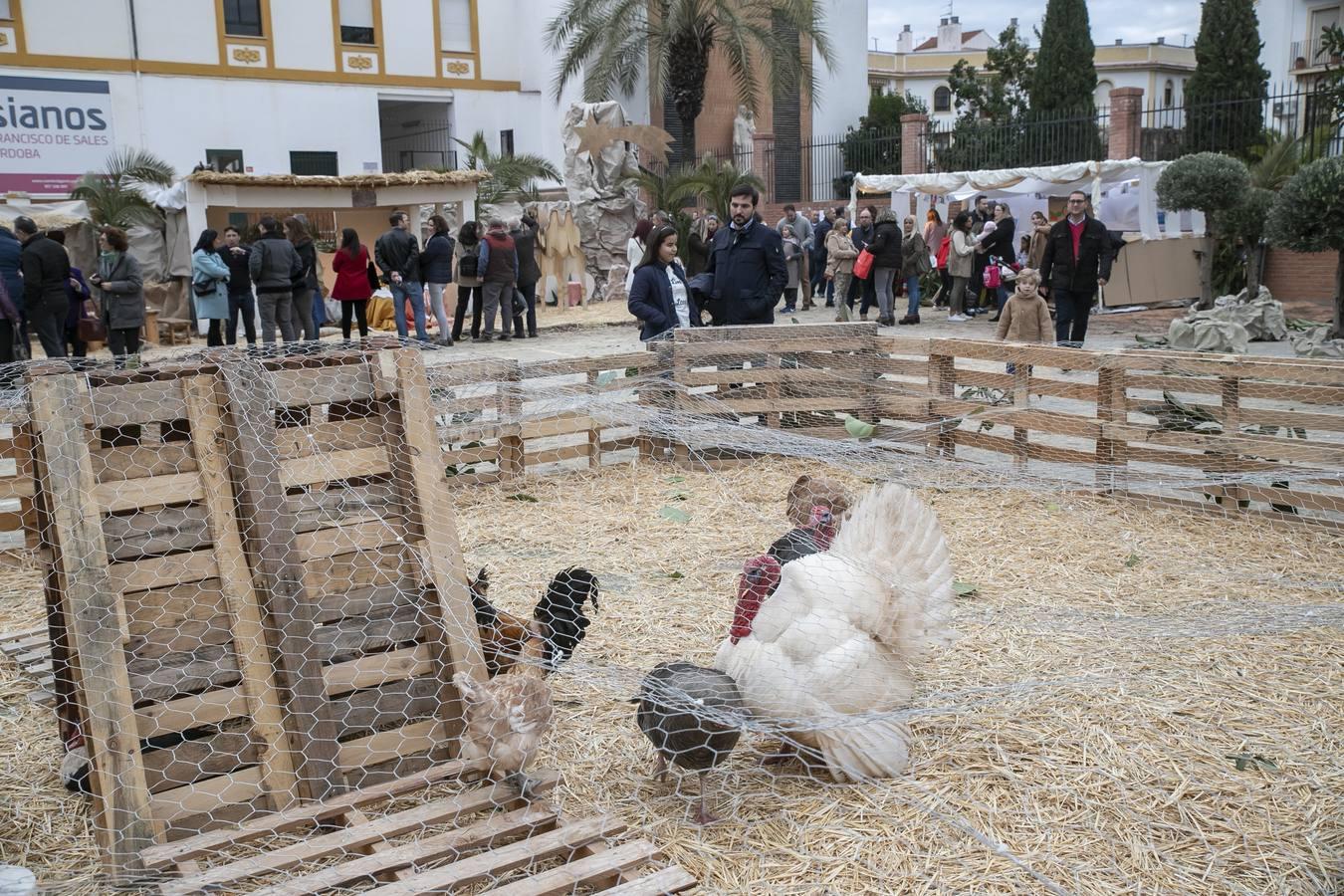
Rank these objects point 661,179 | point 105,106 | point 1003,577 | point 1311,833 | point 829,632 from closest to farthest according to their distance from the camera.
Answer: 1. point 1311,833
2. point 829,632
3. point 1003,577
4. point 661,179
5. point 105,106

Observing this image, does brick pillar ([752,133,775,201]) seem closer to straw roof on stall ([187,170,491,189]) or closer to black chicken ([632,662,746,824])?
straw roof on stall ([187,170,491,189])

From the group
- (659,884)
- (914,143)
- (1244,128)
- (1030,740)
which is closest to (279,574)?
(659,884)

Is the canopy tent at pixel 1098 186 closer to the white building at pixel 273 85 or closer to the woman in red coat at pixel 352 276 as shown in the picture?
the woman in red coat at pixel 352 276

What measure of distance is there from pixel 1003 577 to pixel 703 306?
4058mm

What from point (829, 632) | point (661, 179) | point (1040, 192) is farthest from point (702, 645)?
point (661, 179)

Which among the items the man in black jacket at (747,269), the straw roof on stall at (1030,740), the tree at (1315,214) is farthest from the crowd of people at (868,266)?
the straw roof on stall at (1030,740)

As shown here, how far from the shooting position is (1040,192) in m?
17.0

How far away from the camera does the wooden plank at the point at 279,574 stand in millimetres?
3145

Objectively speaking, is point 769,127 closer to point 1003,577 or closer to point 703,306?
point 703,306

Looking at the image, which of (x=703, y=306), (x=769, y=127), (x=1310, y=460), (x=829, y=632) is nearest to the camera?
(x=829, y=632)

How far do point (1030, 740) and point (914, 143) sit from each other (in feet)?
71.7

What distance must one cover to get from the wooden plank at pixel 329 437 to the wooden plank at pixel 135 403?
0.30 metres

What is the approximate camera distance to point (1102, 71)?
5522cm

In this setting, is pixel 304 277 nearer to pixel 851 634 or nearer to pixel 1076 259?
pixel 1076 259
